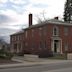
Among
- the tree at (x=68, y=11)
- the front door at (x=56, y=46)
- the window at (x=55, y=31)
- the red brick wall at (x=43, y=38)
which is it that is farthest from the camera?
the tree at (x=68, y=11)

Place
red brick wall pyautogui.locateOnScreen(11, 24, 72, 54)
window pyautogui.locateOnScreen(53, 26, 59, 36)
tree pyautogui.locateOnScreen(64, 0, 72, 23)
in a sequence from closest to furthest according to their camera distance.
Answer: red brick wall pyautogui.locateOnScreen(11, 24, 72, 54), window pyautogui.locateOnScreen(53, 26, 59, 36), tree pyautogui.locateOnScreen(64, 0, 72, 23)

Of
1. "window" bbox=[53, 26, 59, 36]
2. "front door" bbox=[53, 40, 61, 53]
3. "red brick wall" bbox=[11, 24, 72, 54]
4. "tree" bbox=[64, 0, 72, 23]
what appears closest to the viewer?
"red brick wall" bbox=[11, 24, 72, 54]

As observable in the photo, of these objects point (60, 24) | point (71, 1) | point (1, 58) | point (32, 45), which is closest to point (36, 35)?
point (32, 45)

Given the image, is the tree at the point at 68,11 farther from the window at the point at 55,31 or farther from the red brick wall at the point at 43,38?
the window at the point at 55,31

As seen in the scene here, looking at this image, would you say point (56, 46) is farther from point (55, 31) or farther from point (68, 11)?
point (68, 11)

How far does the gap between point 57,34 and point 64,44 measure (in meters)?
3.02

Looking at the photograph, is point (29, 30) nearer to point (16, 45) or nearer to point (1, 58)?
point (16, 45)

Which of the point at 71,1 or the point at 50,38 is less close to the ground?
the point at 71,1

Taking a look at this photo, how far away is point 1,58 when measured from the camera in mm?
36156

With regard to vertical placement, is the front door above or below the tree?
below

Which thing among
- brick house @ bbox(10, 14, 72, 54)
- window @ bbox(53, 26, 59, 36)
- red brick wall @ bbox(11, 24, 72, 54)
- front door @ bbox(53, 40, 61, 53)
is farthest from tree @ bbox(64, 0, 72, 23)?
front door @ bbox(53, 40, 61, 53)

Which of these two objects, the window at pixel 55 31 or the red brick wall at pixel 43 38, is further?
the window at pixel 55 31

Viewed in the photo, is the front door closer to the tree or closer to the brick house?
the brick house

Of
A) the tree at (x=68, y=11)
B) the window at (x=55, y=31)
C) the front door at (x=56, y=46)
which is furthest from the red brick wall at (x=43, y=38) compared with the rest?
the tree at (x=68, y=11)
